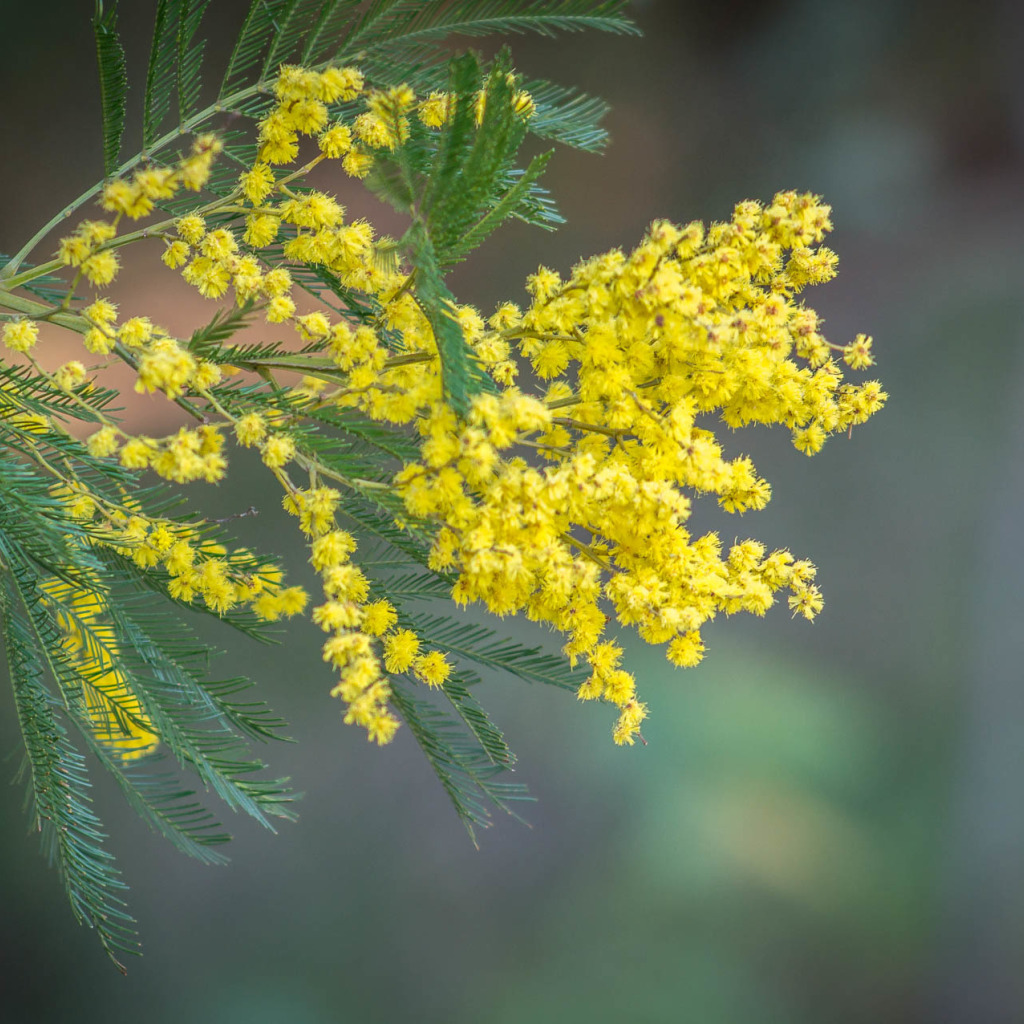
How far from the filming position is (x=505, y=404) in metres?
0.29

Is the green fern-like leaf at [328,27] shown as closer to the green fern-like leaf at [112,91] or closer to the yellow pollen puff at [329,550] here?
the green fern-like leaf at [112,91]

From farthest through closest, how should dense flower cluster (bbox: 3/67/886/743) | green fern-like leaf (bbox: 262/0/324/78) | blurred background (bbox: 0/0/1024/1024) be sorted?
blurred background (bbox: 0/0/1024/1024) → green fern-like leaf (bbox: 262/0/324/78) → dense flower cluster (bbox: 3/67/886/743)

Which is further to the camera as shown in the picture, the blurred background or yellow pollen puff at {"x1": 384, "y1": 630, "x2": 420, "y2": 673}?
the blurred background

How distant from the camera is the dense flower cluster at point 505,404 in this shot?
0.97ft

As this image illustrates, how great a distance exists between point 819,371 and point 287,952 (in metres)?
0.82

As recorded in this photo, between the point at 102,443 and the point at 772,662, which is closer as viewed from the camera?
the point at 102,443

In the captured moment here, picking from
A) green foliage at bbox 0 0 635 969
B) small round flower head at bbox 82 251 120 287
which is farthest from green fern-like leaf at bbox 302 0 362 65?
small round flower head at bbox 82 251 120 287

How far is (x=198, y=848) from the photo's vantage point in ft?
1.20

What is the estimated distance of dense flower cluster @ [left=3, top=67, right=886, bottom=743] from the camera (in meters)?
0.30

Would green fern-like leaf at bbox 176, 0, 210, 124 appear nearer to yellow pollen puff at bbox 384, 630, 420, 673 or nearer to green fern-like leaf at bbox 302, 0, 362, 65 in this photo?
green fern-like leaf at bbox 302, 0, 362, 65

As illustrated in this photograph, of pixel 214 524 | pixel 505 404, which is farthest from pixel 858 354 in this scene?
pixel 214 524

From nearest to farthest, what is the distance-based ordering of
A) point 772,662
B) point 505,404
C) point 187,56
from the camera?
point 505,404, point 187,56, point 772,662

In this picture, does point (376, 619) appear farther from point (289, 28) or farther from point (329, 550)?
point (289, 28)

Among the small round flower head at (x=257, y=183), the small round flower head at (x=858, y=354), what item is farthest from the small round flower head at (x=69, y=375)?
the small round flower head at (x=858, y=354)
